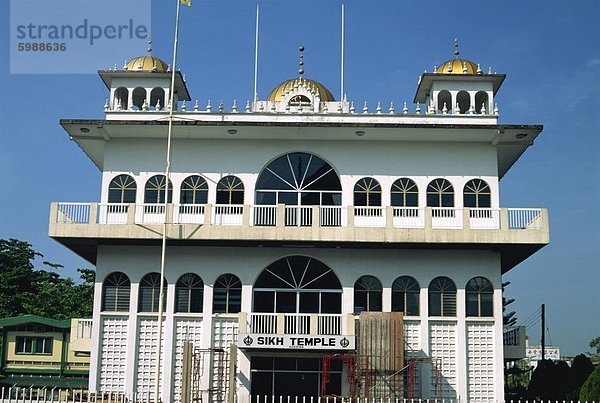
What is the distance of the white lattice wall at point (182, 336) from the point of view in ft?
85.9

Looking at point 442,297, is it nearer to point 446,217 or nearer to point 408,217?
point 446,217

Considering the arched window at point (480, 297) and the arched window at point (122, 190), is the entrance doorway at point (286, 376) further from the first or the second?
the arched window at point (122, 190)

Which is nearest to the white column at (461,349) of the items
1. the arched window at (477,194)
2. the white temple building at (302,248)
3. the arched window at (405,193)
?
the white temple building at (302,248)

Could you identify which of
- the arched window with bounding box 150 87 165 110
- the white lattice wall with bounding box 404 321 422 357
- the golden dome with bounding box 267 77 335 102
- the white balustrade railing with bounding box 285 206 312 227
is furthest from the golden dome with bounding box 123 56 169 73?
the white lattice wall with bounding box 404 321 422 357

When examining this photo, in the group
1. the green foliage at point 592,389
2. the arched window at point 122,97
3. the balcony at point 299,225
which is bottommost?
the green foliage at point 592,389

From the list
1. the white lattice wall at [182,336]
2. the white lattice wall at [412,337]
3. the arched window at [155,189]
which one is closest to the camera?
the white lattice wall at [412,337]

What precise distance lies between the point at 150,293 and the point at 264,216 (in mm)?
4929

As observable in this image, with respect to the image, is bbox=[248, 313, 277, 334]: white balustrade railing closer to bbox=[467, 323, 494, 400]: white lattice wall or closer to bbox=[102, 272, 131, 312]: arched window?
bbox=[102, 272, 131, 312]: arched window

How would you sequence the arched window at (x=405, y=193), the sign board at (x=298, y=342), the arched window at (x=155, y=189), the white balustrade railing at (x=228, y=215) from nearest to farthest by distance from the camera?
the sign board at (x=298, y=342)
the white balustrade railing at (x=228, y=215)
the arched window at (x=405, y=193)
the arched window at (x=155, y=189)

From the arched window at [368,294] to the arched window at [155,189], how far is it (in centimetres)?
774

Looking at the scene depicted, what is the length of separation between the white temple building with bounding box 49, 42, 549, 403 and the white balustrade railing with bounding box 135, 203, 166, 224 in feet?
0.17

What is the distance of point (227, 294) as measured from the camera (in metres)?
26.7

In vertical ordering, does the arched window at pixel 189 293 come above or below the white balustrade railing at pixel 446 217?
below

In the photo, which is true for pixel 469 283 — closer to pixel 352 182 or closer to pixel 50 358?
pixel 352 182
